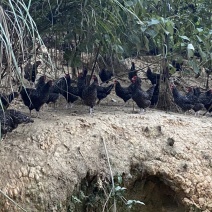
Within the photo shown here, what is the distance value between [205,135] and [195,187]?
84 cm

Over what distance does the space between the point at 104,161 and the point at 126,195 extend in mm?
463

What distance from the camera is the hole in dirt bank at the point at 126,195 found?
4492 mm

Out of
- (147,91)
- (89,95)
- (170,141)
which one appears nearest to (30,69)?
(89,95)

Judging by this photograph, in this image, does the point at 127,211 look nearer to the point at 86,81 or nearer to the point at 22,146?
the point at 22,146

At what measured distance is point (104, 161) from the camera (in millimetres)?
4750

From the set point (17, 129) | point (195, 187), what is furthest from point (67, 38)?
point (195, 187)

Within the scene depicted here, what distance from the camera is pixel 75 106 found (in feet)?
21.6

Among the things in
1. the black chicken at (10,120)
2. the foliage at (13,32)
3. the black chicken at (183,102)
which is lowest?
the black chicken at (10,120)

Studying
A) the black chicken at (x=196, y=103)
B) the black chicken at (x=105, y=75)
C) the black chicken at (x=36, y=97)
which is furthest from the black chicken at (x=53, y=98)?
the black chicken at (x=105, y=75)

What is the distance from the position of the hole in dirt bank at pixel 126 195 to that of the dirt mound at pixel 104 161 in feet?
0.03

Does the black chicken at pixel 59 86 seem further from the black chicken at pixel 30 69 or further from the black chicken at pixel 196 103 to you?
the black chicken at pixel 196 103

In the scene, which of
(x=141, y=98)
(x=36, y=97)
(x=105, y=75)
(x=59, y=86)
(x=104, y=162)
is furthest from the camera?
(x=105, y=75)

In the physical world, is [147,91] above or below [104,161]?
above

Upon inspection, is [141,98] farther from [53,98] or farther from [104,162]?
[104,162]
